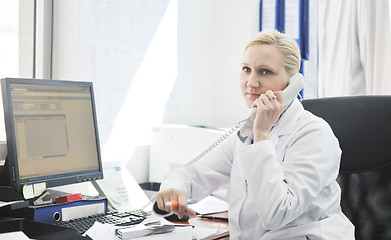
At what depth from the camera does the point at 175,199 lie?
124 cm

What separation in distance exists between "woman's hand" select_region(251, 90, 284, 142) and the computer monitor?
0.60 m

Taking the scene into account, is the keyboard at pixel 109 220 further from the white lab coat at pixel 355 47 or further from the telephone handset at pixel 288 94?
the white lab coat at pixel 355 47

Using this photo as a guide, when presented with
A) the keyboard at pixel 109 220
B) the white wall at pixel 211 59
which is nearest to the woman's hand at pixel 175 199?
the keyboard at pixel 109 220

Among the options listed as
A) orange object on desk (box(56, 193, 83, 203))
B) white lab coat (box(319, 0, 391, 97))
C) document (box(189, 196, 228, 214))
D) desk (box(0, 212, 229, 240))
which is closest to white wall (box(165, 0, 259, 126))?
white lab coat (box(319, 0, 391, 97))

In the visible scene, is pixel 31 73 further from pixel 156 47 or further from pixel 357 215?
pixel 357 215

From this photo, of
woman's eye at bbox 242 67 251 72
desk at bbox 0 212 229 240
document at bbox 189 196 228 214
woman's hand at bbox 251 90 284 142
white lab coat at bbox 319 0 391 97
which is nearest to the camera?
desk at bbox 0 212 229 240

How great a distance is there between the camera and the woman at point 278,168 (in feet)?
3.51

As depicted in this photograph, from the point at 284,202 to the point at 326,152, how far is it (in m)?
0.19

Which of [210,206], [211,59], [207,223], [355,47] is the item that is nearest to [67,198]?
[207,223]

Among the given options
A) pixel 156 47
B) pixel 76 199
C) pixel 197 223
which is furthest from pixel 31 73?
pixel 197 223

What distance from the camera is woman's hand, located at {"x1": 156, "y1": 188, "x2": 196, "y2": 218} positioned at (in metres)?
1.19

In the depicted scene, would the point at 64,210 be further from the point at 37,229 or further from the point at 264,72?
the point at 264,72

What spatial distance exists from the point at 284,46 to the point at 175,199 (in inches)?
21.7

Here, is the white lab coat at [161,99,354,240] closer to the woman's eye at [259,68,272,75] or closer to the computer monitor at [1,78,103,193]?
the woman's eye at [259,68,272,75]
